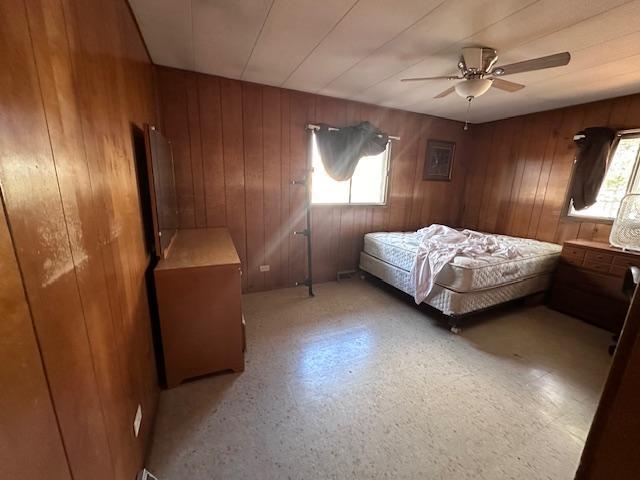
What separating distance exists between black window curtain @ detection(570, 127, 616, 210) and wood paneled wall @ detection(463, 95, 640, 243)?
136mm

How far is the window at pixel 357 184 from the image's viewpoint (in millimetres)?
3379

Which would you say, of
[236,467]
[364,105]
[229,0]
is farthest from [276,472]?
[364,105]

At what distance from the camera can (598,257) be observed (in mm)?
2688

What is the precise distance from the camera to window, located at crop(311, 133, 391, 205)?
3.38 m

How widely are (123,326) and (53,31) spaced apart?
99cm

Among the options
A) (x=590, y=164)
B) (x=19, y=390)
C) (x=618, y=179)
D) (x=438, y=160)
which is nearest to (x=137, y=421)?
(x=19, y=390)

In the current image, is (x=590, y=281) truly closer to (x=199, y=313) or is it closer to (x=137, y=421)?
(x=199, y=313)

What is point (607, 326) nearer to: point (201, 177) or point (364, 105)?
point (364, 105)

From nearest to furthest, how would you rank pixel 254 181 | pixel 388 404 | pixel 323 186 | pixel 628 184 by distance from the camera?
pixel 388 404 < pixel 628 184 < pixel 254 181 < pixel 323 186

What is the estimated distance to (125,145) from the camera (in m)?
1.28

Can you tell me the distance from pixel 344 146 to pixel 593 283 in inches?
120

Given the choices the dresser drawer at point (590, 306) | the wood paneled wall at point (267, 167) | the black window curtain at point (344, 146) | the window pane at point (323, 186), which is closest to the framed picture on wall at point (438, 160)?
the wood paneled wall at point (267, 167)

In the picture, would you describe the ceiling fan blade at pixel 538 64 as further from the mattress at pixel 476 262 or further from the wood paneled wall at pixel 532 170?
the wood paneled wall at pixel 532 170

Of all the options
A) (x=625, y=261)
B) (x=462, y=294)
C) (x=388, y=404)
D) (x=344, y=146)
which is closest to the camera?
(x=388, y=404)
